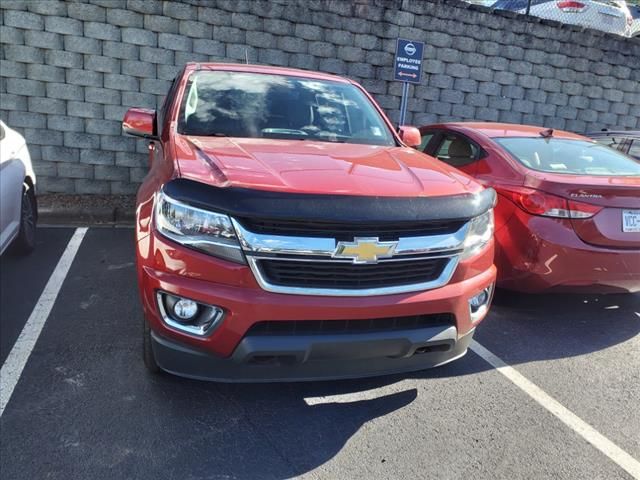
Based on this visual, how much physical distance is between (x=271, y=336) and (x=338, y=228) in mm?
560

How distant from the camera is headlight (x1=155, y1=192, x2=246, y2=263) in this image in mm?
2195

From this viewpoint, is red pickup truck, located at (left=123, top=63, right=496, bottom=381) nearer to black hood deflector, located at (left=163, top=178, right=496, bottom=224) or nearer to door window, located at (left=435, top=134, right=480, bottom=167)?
black hood deflector, located at (left=163, top=178, right=496, bottom=224)

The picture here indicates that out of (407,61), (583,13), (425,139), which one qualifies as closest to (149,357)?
(425,139)

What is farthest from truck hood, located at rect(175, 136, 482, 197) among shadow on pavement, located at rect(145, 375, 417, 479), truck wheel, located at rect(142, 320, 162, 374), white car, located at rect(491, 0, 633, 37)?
white car, located at rect(491, 0, 633, 37)

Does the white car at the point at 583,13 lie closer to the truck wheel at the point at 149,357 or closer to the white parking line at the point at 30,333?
the white parking line at the point at 30,333

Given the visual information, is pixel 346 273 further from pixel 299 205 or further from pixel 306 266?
pixel 299 205

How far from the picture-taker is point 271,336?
7.34ft

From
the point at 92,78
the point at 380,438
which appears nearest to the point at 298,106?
the point at 380,438

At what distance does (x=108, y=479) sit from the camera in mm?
2213

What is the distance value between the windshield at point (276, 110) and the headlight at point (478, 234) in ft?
3.78

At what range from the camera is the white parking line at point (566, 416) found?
2.51 meters

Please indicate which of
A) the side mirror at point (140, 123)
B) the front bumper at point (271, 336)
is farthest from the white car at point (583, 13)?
the front bumper at point (271, 336)

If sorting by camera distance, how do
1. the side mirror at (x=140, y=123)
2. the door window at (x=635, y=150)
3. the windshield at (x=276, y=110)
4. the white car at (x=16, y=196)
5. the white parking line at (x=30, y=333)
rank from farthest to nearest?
1. the door window at (x=635, y=150)
2. the white car at (x=16, y=196)
3. the side mirror at (x=140, y=123)
4. the windshield at (x=276, y=110)
5. the white parking line at (x=30, y=333)

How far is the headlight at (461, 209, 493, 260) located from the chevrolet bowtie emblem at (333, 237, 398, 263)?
0.45 metres
